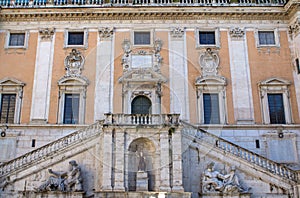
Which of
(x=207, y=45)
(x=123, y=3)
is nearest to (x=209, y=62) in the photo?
(x=207, y=45)

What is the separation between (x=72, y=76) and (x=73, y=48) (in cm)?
191

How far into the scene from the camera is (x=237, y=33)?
928 inches

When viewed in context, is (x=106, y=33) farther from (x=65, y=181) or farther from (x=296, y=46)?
(x=296, y=46)

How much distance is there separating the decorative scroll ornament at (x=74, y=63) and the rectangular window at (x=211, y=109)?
761cm

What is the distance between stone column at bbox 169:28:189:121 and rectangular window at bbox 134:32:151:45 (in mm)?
1359

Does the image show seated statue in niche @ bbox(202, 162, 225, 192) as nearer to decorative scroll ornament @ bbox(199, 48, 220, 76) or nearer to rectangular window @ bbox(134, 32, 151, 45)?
decorative scroll ornament @ bbox(199, 48, 220, 76)

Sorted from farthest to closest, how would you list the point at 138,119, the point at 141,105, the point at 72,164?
the point at 141,105 < the point at 138,119 < the point at 72,164

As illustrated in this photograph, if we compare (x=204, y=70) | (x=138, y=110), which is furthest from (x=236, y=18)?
(x=138, y=110)

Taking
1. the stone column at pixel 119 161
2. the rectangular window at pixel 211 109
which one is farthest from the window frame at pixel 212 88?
the stone column at pixel 119 161

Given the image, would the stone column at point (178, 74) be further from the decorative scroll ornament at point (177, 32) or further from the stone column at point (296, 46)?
the stone column at point (296, 46)

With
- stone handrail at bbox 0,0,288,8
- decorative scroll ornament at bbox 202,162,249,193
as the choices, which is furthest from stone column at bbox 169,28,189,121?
decorative scroll ornament at bbox 202,162,249,193

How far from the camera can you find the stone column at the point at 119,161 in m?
16.8

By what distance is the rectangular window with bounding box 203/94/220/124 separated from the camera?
2186 centimetres

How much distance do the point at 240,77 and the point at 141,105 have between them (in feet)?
20.0
